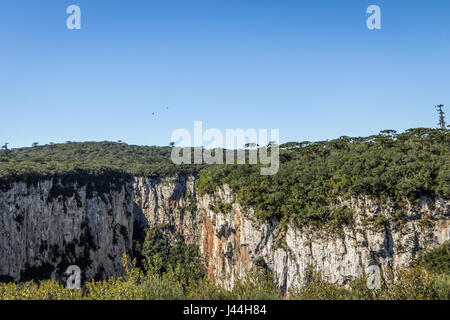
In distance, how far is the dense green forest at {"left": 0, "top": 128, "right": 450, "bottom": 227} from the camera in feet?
153

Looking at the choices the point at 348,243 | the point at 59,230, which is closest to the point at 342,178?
the point at 348,243

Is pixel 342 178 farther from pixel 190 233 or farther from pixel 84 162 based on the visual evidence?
pixel 84 162


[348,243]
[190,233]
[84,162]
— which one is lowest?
[190,233]

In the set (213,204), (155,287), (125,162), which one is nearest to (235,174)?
(213,204)

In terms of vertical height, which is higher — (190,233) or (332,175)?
(332,175)

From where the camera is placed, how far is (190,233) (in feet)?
299

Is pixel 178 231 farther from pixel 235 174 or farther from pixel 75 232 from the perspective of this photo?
pixel 235 174

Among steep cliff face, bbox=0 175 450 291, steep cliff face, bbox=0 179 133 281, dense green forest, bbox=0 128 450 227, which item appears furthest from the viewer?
steep cliff face, bbox=0 179 133 281

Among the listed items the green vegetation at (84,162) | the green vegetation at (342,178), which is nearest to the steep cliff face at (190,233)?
the green vegetation at (342,178)

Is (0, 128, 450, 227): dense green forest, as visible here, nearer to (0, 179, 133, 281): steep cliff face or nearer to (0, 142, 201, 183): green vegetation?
(0, 142, 201, 183): green vegetation

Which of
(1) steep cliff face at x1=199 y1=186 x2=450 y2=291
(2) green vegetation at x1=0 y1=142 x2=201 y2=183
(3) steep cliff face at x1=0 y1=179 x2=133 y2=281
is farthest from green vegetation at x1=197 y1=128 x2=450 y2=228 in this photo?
(2) green vegetation at x1=0 y1=142 x2=201 y2=183

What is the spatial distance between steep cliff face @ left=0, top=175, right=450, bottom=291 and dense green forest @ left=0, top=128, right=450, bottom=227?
1819 mm

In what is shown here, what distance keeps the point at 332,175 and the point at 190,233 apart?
47961mm

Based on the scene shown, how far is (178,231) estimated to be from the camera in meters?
91.9
